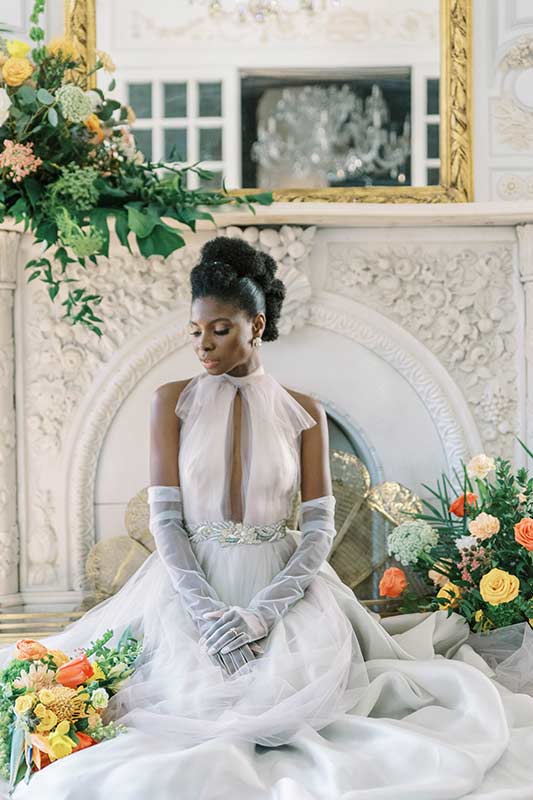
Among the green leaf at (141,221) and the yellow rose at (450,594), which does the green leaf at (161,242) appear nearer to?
the green leaf at (141,221)

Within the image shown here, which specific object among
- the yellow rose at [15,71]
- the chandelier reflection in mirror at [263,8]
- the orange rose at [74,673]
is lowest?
the orange rose at [74,673]

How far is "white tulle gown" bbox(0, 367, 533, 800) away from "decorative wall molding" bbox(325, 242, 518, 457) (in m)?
1.01

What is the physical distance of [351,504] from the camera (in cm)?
405

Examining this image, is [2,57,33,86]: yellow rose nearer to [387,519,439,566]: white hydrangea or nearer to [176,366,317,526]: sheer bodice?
[176,366,317,526]: sheer bodice

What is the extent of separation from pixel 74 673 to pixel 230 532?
65 centimetres

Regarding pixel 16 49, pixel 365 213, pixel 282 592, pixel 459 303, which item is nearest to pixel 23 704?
pixel 282 592

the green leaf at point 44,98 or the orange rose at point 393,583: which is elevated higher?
the green leaf at point 44,98

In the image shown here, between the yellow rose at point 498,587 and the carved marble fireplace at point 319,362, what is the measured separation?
0.81 metres

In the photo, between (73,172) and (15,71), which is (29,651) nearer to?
(73,172)

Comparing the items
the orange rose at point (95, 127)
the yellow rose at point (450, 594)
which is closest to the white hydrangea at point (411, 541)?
the yellow rose at point (450, 594)

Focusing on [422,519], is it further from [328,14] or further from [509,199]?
[328,14]

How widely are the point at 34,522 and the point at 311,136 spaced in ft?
6.20

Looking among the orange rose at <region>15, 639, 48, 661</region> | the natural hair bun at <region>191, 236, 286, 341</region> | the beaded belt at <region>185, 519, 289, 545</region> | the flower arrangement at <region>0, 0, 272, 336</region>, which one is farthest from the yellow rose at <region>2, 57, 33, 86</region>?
the orange rose at <region>15, 639, 48, 661</region>

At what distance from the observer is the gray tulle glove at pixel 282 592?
278 cm
